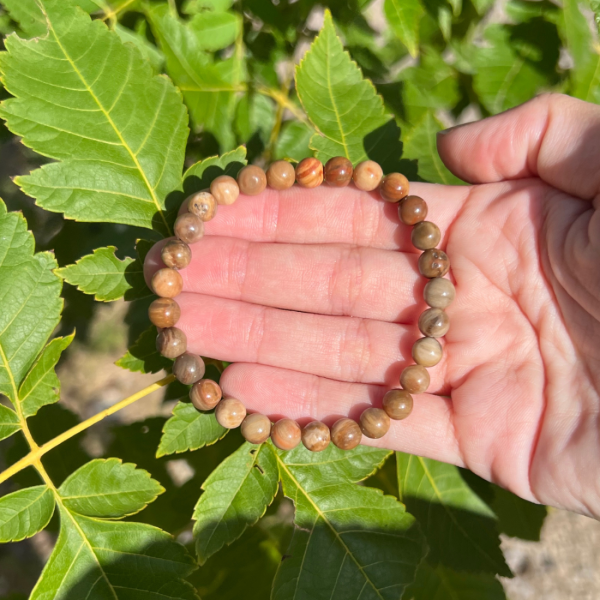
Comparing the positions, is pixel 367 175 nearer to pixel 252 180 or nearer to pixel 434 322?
pixel 252 180

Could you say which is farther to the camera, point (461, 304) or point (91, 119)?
point (461, 304)

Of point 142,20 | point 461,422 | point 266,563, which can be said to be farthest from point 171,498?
point 142,20

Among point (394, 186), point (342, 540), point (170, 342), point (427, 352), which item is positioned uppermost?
point (394, 186)

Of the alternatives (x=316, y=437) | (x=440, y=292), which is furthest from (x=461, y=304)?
(x=316, y=437)

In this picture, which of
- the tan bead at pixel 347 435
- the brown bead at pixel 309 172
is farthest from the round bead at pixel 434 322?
the brown bead at pixel 309 172

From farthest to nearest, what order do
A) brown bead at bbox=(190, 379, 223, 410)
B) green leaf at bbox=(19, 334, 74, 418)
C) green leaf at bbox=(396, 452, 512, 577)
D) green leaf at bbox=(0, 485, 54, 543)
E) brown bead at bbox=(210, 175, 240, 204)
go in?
green leaf at bbox=(396, 452, 512, 577)
brown bead at bbox=(210, 175, 240, 204)
brown bead at bbox=(190, 379, 223, 410)
green leaf at bbox=(19, 334, 74, 418)
green leaf at bbox=(0, 485, 54, 543)

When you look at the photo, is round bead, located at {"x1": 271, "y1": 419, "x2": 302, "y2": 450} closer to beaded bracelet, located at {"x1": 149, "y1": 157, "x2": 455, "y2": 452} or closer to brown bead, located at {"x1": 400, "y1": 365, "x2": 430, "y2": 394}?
beaded bracelet, located at {"x1": 149, "y1": 157, "x2": 455, "y2": 452}

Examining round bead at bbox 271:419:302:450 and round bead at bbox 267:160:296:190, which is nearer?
round bead at bbox 271:419:302:450

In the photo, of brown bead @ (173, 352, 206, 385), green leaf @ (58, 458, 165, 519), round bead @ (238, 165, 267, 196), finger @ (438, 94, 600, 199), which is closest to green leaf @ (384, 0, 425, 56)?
finger @ (438, 94, 600, 199)
